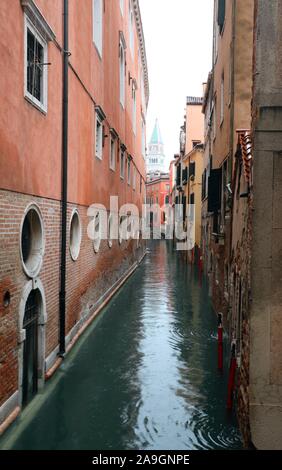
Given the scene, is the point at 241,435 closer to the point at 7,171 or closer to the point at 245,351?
the point at 245,351

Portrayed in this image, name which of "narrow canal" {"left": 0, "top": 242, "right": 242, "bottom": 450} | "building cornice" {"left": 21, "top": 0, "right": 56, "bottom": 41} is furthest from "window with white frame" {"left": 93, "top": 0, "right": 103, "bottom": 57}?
"narrow canal" {"left": 0, "top": 242, "right": 242, "bottom": 450}

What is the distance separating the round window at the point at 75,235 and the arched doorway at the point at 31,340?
278cm

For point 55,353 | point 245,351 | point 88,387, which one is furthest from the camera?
point 55,353

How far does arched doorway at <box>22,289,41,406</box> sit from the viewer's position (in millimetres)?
7500

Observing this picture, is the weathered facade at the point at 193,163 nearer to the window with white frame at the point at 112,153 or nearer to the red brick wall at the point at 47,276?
the window with white frame at the point at 112,153

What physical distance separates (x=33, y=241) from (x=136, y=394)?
328 centimetres

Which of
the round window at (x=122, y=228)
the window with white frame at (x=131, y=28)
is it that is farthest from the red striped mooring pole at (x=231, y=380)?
the window with white frame at (x=131, y=28)

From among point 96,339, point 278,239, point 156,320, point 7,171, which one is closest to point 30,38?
point 7,171

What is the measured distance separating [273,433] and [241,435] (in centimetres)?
109

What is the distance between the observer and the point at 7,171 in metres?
6.29

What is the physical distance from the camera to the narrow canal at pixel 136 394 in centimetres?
652

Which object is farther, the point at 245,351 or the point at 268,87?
the point at 245,351

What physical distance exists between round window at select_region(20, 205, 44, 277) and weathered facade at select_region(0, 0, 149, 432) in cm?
2

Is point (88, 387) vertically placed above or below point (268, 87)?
below
